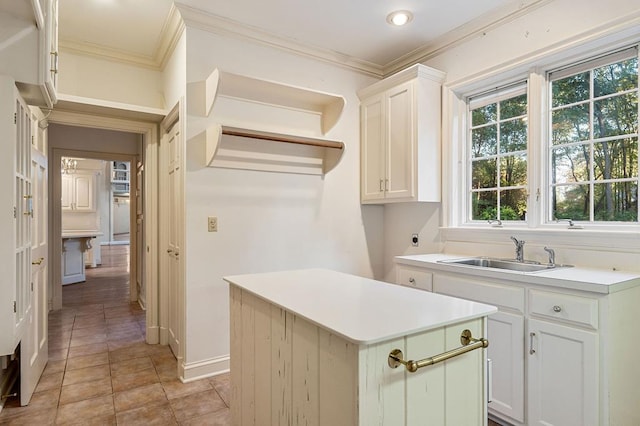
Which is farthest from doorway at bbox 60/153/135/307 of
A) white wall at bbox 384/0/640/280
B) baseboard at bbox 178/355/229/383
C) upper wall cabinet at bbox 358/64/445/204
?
white wall at bbox 384/0/640/280

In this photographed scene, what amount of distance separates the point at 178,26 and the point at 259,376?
248 cm

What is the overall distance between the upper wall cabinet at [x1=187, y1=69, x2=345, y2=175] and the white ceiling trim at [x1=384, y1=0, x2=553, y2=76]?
87 centimetres

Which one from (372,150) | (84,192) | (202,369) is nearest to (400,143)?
(372,150)

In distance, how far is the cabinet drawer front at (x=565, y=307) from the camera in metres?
1.65

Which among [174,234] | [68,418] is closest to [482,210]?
[174,234]

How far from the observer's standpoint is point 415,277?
2574 mm

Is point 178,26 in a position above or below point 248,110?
above

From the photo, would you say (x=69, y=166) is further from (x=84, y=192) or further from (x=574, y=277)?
(x=574, y=277)

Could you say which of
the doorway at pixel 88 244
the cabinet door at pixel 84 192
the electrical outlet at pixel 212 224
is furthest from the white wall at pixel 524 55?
the cabinet door at pixel 84 192

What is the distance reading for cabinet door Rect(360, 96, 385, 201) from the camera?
3234 millimetres

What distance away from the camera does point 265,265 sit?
2971 mm

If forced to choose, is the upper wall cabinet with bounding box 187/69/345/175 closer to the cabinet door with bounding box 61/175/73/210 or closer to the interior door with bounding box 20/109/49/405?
the interior door with bounding box 20/109/49/405

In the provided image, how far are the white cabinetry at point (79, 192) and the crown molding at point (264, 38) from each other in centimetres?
585

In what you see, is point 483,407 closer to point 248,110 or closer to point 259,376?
point 259,376
